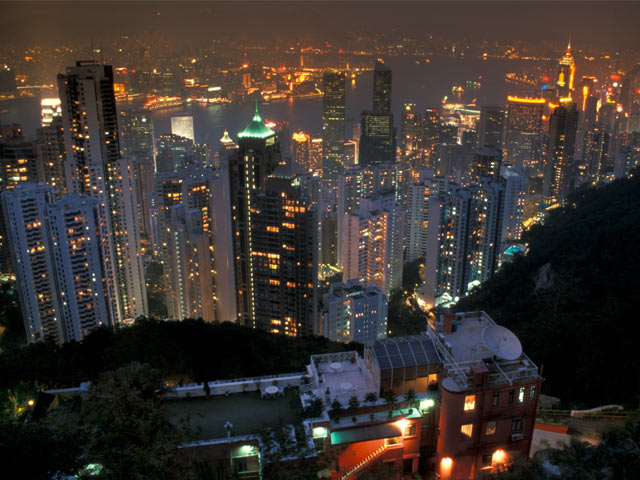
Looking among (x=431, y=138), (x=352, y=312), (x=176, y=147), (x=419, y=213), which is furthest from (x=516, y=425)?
(x=431, y=138)

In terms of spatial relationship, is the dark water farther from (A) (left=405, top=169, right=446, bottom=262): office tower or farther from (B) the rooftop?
(B) the rooftop

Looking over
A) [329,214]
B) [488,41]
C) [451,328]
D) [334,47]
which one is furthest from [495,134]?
[451,328]

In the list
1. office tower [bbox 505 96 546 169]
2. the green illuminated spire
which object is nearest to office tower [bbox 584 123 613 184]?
office tower [bbox 505 96 546 169]

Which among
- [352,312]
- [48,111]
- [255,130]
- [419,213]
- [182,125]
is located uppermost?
[255,130]

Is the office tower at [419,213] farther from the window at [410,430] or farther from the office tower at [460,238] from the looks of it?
the window at [410,430]

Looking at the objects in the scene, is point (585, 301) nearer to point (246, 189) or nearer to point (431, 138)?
point (246, 189)
